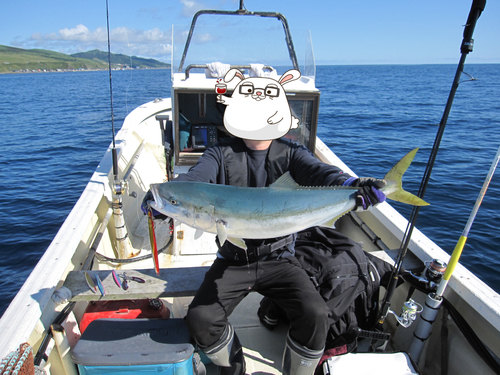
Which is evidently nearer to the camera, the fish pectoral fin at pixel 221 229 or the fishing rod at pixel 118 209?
the fish pectoral fin at pixel 221 229

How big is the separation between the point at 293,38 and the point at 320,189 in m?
4.38

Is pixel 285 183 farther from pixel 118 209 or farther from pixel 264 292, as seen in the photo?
pixel 118 209

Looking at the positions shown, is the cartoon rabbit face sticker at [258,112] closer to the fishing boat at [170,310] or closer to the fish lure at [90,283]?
the fishing boat at [170,310]

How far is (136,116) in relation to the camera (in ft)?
26.5

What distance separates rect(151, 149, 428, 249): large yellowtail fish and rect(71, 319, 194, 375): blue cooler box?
3.10 feet

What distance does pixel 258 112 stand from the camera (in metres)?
2.70

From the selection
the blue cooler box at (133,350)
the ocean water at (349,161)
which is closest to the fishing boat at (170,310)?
the blue cooler box at (133,350)

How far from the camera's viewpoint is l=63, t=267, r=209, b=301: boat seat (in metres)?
2.52

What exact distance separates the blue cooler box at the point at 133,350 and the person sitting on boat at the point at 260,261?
0.17 m

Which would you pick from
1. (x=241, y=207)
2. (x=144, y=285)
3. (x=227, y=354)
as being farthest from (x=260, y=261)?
(x=144, y=285)

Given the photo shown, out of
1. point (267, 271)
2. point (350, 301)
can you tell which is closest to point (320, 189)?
point (267, 271)

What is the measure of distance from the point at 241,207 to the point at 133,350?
1.29 meters

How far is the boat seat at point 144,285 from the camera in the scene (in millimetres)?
2518

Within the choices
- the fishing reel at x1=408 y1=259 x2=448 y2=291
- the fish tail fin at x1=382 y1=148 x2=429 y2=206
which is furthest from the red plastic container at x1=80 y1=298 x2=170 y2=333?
the fishing reel at x1=408 y1=259 x2=448 y2=291
